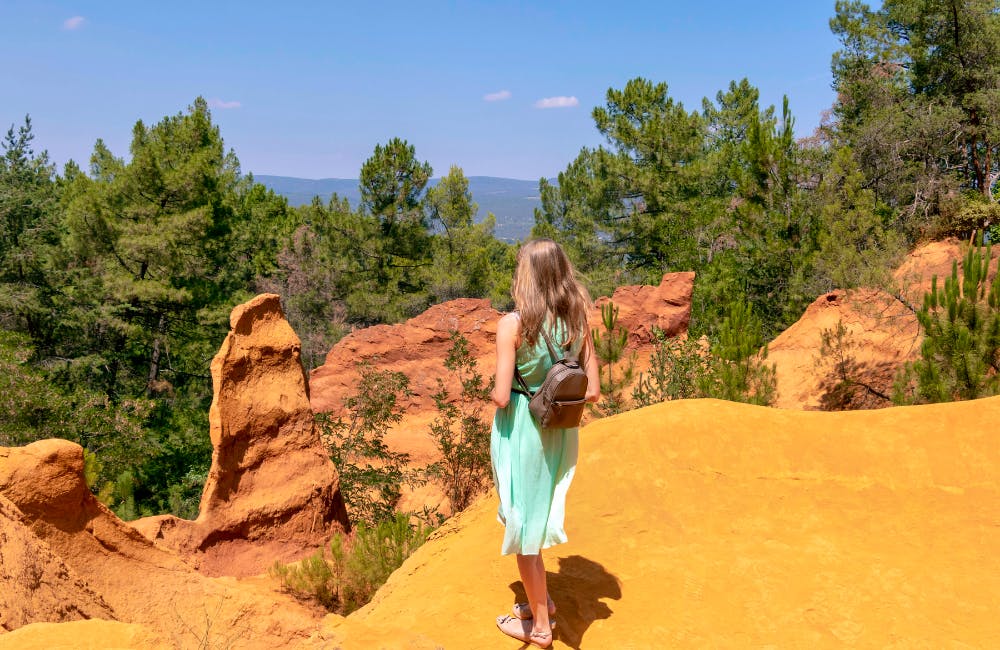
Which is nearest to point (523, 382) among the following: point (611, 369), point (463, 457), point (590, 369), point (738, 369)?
point (590, 369)

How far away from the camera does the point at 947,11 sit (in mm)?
18500

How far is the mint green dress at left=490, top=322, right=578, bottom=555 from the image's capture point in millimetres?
3010

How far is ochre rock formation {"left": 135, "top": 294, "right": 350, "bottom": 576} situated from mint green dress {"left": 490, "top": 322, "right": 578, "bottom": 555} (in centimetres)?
530

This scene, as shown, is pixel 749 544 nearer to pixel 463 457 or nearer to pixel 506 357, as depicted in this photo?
pixel 506 357

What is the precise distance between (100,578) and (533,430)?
10.4 ft

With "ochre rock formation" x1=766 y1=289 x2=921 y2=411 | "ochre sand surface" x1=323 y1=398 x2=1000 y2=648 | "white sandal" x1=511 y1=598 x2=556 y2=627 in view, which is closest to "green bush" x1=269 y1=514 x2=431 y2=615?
"ochre sand surface" x1=323 y1=398 x2=1000 y2=648

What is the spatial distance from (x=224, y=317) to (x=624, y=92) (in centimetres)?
1484

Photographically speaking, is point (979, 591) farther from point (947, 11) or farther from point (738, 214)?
point (947, 11)

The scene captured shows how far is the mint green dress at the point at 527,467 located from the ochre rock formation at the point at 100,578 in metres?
1.11

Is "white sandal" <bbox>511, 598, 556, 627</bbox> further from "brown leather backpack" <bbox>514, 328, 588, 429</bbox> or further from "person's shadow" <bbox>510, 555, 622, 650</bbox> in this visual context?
"brown leather backpack" <bbox>514, 328, 588, 429</bbox>

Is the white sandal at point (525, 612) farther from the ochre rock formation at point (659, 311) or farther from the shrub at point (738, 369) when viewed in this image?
the ochre rock formation at point (659, 311)

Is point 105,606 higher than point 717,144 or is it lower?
lower

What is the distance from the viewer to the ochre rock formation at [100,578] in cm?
328

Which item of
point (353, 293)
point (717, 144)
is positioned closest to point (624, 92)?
point (717, 144)
